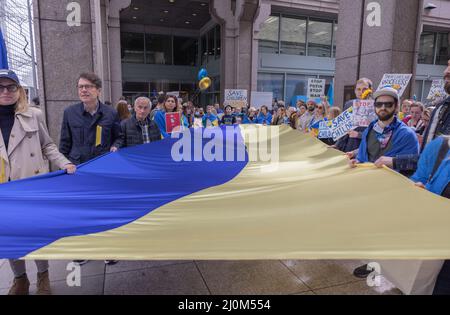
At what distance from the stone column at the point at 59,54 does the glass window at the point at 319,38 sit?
18803 millimetres

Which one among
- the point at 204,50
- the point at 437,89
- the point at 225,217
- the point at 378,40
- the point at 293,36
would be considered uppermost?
the point at 293,36

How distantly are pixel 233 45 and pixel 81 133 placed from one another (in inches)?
647

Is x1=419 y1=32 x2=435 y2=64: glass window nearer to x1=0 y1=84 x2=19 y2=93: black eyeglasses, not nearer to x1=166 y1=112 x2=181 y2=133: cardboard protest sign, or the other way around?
x1=166 y1=112 x2=181 y2=133: cardboard protest sign

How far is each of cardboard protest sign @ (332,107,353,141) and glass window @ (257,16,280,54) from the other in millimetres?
18090

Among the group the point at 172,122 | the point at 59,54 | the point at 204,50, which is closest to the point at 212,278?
the point at 172,122

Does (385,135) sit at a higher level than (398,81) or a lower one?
lower

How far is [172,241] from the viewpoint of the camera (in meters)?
1.95

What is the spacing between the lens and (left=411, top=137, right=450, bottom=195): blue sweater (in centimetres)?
234

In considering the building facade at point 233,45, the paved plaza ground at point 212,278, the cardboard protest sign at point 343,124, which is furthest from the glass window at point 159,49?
the paved plaza ground at point 212,278

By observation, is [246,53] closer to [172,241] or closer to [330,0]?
[330,0]

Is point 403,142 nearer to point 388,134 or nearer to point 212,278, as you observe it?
point 388,134

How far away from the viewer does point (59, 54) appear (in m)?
6.58

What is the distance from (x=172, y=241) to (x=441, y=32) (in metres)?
30.1
